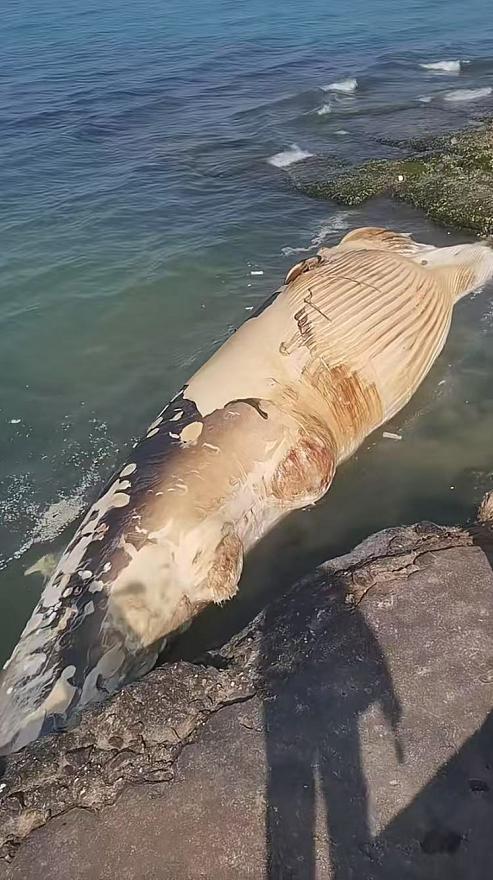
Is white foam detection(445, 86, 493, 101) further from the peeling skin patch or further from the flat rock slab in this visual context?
the flat rock slab

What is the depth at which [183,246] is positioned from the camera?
12805mm

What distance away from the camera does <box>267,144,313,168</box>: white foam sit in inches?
636

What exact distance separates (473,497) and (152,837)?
4311 millimetres

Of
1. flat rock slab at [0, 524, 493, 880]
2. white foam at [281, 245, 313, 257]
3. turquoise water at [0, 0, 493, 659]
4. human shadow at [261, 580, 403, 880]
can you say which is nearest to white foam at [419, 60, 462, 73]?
turquoise water at [0, 0, 493, 659]

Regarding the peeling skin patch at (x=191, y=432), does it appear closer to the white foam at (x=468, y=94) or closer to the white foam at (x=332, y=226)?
→ the white foam at (x=332, y=226)

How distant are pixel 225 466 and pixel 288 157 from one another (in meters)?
11.9

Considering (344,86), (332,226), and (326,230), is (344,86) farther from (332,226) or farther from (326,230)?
(326,230)

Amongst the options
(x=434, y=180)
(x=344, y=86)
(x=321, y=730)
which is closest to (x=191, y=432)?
(x=321, y=730)

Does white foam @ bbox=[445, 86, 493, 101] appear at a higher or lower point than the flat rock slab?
higher

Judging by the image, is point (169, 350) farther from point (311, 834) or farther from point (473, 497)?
point (311, 834)

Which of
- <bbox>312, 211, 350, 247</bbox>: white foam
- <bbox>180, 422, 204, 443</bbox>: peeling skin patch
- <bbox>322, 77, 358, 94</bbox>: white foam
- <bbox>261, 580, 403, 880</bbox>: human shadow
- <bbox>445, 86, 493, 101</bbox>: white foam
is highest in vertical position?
<bbox>322, 77, 358, 94</bbox>: white foam

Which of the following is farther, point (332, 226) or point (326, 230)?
point (332, 226)

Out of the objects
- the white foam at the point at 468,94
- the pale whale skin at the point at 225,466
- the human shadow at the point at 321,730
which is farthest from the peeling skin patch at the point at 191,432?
the white foam at the point at 468,94

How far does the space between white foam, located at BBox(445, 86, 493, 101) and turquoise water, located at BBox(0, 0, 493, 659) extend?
0.88 feet
